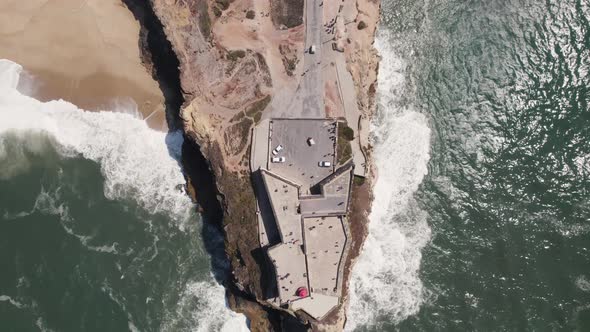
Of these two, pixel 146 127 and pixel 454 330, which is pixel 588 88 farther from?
pixel 146 127

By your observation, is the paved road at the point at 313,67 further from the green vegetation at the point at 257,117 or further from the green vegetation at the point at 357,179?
the green vegetation at the point at 357,179

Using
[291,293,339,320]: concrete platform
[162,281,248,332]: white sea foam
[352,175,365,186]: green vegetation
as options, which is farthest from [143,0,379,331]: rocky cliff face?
[162,281,248,332]: white sea foam

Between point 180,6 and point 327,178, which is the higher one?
point 180,6

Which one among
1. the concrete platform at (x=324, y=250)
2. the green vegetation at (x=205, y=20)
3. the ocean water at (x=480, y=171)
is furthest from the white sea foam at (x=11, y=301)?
the ocean water at (x=480, y=171)

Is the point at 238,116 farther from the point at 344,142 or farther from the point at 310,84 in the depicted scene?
the point at 344,142

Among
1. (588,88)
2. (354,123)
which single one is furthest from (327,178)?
(588,88)

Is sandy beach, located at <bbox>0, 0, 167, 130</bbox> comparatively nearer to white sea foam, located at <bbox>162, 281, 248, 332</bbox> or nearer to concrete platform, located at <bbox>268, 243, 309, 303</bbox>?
white sea foam, located at <bbox>162, 281, 248, 332</bbox>
